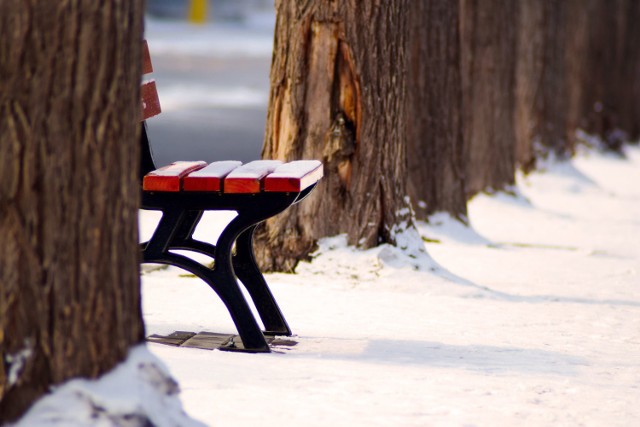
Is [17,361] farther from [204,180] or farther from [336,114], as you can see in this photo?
[336,114]

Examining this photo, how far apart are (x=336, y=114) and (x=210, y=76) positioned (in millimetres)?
17519

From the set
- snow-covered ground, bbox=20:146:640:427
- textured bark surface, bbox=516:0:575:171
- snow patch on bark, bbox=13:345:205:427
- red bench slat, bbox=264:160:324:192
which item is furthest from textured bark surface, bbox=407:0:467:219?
snow patch on bark, bbox=13:345:205:427

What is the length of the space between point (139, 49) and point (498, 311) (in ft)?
9.84

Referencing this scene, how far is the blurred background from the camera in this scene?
1374 centimetres

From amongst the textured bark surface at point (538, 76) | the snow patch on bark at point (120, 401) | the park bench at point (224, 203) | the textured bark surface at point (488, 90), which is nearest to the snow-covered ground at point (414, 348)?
the snow patch on bark at point (120, 401)

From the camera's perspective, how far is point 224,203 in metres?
4.18

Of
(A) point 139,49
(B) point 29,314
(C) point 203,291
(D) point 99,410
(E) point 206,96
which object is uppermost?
(A) point 139,49

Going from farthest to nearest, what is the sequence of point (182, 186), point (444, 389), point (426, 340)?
1. point (426, 340)
2. point (182, 186)
3. point (444, 389)

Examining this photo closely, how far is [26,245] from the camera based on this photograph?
2.76 metres

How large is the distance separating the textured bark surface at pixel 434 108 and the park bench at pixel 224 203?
12.4 ft

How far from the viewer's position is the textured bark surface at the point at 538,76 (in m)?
13.2

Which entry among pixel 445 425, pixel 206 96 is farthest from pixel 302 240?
pixel 206 96

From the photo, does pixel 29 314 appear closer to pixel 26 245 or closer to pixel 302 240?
pixel 26 245

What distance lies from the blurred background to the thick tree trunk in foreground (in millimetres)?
5115
